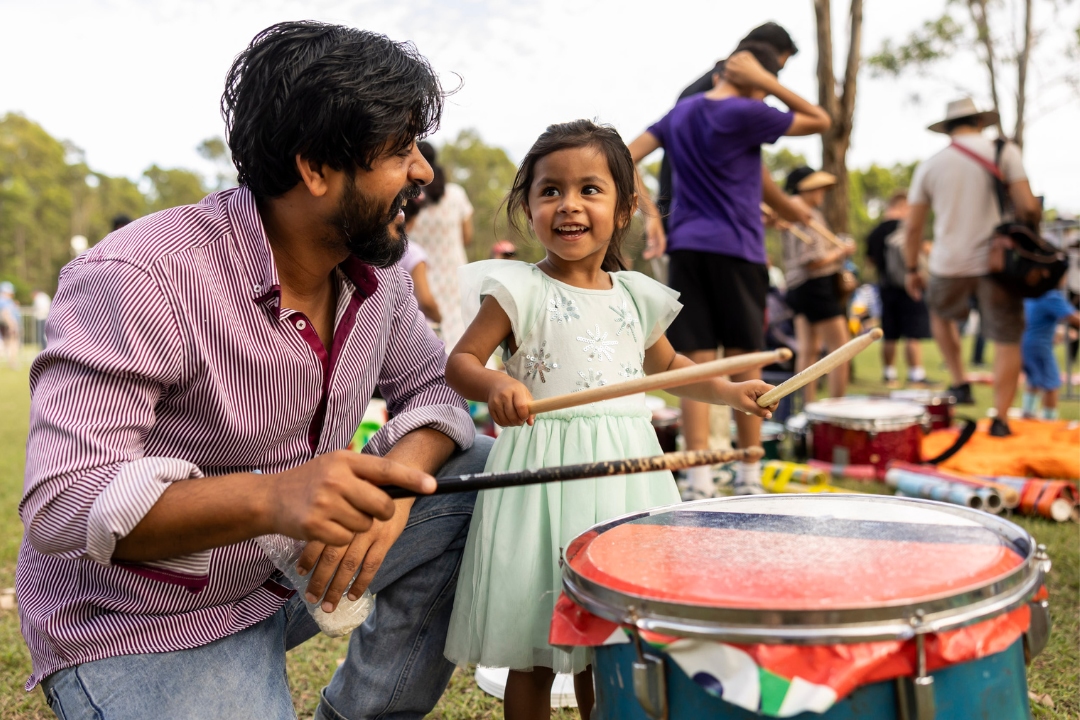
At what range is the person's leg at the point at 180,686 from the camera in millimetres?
1364

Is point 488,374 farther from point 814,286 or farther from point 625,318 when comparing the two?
point 814,286

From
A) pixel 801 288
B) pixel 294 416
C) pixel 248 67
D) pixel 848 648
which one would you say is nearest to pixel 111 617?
pixel 294 416

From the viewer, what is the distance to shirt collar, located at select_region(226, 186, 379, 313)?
1492 mm

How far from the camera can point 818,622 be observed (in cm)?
97

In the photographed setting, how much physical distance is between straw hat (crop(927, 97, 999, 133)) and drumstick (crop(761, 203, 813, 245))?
1.08m

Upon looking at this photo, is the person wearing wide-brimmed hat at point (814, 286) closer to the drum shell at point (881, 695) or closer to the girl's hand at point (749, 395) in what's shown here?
the girl's hand at point (749, 395)

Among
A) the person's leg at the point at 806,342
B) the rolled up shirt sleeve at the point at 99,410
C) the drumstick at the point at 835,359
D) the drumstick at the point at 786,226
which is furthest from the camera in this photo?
the person's leg at the point at 806,342

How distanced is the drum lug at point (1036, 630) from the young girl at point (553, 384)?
2.02ft

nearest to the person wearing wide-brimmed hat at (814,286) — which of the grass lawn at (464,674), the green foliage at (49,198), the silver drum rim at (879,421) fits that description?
the silver drum rim at (879,421)

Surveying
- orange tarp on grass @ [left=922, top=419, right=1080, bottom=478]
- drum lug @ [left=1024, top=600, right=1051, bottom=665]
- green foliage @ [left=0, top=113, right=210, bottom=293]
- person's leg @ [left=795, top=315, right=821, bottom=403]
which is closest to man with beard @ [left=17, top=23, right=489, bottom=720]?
drum lug @ [left=1024, top=600, right=1051, bottom=665]

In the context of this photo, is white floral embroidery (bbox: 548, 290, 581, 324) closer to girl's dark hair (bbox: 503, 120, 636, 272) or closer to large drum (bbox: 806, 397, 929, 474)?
girl's dark hair (bbox: 503, 120, 636, 272)

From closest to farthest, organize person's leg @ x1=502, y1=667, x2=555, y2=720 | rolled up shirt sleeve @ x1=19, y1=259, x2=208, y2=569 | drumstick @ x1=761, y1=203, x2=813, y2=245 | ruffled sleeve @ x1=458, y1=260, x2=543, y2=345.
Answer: rolled up shirt sleeve @ x1=19, y1=259, x2=208, y2=569, person's leg @ x1=502, y1=667, x2=555, y2=720, ruffled sleeve @ x1=458, y1=260, x2=543, y2=345, drumstick @ x1=761, y1=203, x2=813, y2=245

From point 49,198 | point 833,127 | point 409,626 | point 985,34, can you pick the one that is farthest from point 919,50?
point 49,198

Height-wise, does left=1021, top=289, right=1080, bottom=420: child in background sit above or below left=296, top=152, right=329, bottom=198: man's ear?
below
